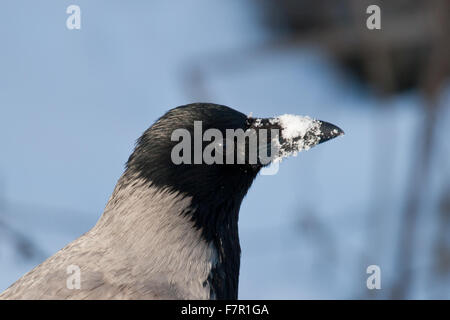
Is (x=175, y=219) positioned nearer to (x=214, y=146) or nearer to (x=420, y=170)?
(x=214, y=146)

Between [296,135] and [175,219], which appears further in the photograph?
[296,135]

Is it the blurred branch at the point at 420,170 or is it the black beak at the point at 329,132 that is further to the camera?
the blurred branch at the point at 420,170

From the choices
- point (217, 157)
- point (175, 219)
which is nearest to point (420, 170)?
point (217, 157)

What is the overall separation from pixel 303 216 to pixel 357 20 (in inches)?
57.9

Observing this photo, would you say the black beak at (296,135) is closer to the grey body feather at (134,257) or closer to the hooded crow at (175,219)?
the hooded crow at (175,219)

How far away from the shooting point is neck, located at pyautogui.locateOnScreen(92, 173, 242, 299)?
12.2ft

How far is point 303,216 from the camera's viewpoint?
5.69 m

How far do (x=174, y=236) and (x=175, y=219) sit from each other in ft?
0.27

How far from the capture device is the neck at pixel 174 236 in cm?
372

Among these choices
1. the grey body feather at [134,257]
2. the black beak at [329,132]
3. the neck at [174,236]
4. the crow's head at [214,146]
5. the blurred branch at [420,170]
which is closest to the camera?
the grey body feather at [134,257]

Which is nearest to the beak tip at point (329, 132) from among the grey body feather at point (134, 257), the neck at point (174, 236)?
the neck at point (174, 236)

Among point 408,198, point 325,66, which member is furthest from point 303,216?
point 325,66

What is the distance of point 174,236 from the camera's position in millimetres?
3854
